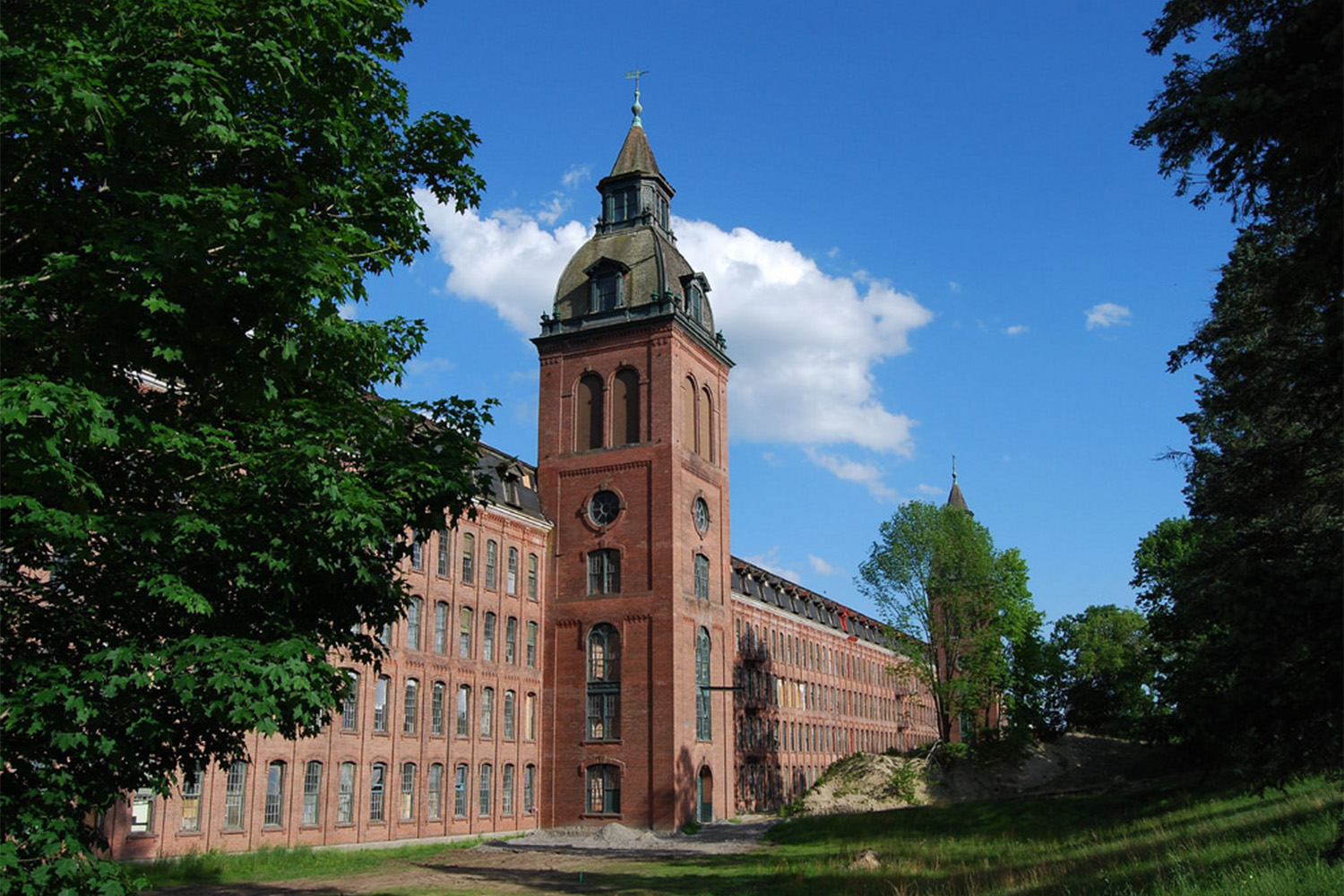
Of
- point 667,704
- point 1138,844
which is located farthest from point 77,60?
point 667,704

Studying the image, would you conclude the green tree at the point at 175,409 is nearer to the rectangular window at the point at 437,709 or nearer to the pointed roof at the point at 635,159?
the rectangular window at the point at 437,709

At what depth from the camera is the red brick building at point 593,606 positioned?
38.8 metres

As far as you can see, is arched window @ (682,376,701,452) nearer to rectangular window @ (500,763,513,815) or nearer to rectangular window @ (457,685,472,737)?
rectangular window @ (457,685,472,737)

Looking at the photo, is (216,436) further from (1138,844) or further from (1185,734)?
(1138,844)

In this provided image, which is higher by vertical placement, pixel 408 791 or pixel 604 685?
pixel 604 685

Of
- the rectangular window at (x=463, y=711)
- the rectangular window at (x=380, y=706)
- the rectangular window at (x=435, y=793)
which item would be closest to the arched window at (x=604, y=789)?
the rectangular window at (x=463, y=711)

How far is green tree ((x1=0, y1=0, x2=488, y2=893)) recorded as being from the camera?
9195 mm

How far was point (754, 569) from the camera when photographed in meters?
62.8

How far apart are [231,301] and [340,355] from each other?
204 centimetres

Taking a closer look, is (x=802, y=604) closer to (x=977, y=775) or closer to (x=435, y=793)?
(x=977, y=775)

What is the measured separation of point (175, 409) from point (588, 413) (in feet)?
114

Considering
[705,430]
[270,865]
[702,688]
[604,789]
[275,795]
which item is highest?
[705,430]

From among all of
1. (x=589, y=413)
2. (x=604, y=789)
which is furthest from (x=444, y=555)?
(x=604, y=789)

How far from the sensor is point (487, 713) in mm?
42031
